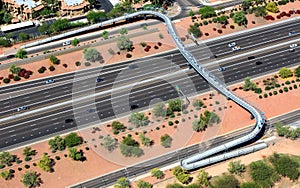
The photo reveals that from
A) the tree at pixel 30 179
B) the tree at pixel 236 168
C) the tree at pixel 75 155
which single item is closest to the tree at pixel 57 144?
the tree at pixel 75 155

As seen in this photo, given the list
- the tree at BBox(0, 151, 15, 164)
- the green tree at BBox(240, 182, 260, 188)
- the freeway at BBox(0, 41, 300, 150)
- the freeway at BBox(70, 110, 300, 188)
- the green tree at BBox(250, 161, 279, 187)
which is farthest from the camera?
the freeway at BBox(0, 41, 300, 150)

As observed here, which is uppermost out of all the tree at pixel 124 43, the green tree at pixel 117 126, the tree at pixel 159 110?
the tree at pixel 124 43

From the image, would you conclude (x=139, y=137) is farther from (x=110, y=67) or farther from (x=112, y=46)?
(x=112, y=46)

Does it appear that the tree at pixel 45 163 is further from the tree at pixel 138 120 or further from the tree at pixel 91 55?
the tree at pixel 91 55

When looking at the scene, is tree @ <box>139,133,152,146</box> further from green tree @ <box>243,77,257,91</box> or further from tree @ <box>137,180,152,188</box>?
green tree @ <box>243,77,257,91</box>

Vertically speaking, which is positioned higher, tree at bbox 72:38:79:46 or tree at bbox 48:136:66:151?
tree at bbox 72:38:79:46

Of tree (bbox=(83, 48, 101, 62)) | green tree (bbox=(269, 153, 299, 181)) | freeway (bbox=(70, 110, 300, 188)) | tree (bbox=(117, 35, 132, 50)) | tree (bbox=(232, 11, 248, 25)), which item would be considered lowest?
freeway (bbox=(70, 110, 300, 188))

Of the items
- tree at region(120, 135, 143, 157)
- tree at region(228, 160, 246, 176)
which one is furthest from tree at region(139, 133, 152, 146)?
tree at region(228, 160, 246, 176)

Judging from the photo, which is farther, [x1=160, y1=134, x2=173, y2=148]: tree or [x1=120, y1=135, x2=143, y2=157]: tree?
[x1=160, y1=134, x2=173, y2=148]: tree
